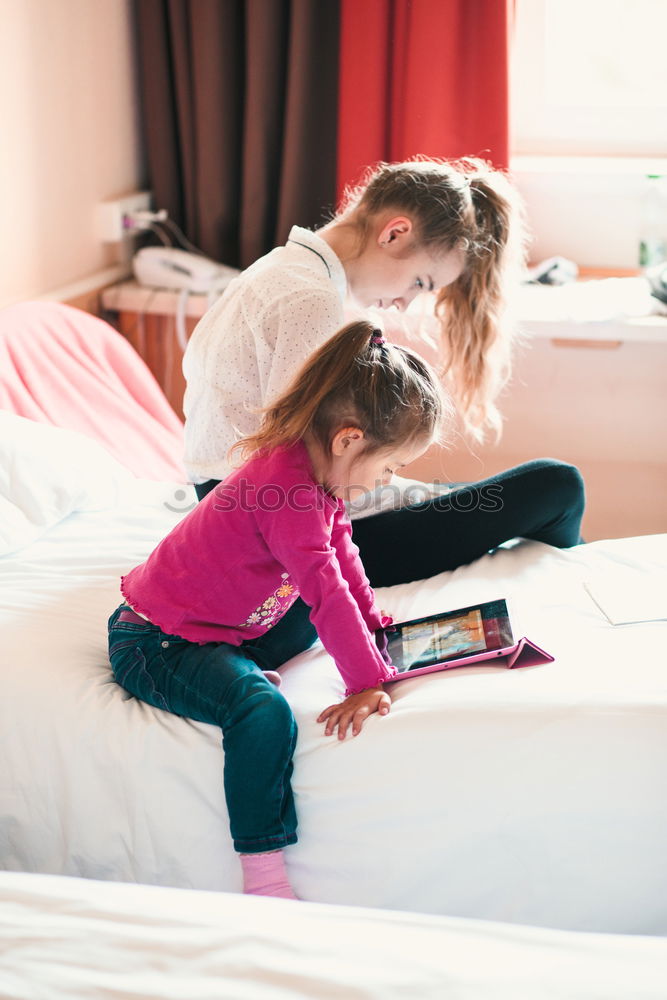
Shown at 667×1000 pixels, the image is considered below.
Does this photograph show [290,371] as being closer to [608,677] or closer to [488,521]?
[488,521]

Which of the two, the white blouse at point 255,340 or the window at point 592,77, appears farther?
the window at point 592,77

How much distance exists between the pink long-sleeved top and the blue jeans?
33mm

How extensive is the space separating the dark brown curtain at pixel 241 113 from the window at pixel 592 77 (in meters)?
0.58

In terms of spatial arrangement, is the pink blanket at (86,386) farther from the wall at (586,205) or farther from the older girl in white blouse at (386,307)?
the wall at (586,205)

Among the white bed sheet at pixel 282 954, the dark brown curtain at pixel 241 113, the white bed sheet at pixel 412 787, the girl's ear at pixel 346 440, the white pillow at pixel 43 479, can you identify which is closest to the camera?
the white bed sheet at pixel 282 954

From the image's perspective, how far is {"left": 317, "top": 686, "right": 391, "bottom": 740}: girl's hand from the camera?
1262mm

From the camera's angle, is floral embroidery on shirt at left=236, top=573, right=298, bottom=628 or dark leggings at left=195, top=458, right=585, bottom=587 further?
dark leggings at left=195, top=458, right=585, bottom=587

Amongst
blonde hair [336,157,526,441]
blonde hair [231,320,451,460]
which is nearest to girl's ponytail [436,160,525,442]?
blonde hair [336,157,526,441]

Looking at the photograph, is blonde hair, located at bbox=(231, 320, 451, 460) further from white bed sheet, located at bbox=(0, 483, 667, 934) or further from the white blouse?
white bed sheet, located at bbox=(0, 483, 667, 934)

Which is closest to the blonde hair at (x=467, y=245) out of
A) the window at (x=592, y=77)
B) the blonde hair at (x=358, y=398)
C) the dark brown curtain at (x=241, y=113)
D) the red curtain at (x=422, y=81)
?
the blonde hair at (x=358, y=398)

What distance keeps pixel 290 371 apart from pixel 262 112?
4.37 ft

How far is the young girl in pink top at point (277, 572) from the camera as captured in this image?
1.25 metres

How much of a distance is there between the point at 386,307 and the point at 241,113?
124cm

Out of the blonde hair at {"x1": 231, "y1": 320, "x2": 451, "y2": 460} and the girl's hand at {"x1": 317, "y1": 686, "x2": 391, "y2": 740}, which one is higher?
the blonde hair at {"x1": 231, "y1": 320, "x2": 451, "y2": 460}
